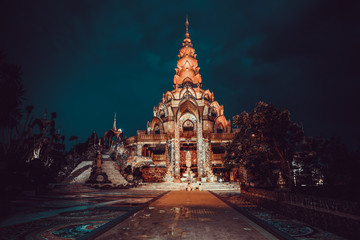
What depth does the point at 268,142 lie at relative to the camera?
13.0 meters

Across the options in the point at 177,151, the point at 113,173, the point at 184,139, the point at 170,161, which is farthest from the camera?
the point at 184,139

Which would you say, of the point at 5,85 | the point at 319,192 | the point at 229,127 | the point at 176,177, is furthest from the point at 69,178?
the point at 229,127

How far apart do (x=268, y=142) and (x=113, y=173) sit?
2254 cm

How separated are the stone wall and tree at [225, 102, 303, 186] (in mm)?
2954

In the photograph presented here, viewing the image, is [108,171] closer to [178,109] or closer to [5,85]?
[178,109]

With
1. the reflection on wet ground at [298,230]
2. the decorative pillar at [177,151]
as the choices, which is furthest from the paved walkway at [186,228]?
the decorative pillar at [177,151]

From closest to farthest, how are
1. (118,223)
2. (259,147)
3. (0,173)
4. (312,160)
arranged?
(118,223) < (0,173) < (312,160) < (259,147)

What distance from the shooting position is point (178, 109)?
124 feet

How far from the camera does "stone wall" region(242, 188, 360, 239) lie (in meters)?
5.13

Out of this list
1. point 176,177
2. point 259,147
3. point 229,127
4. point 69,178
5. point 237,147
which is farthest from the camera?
point 229,127

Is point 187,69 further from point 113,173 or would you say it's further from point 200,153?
point 113,173

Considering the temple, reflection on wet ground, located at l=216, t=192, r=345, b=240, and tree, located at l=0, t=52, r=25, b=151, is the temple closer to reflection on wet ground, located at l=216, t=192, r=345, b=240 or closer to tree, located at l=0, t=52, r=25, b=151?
tree, located at l=0, t=52, r=25, b=151

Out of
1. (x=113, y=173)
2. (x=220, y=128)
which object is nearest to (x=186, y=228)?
(x=113, y=173)

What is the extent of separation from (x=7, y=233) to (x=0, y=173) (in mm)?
4380
